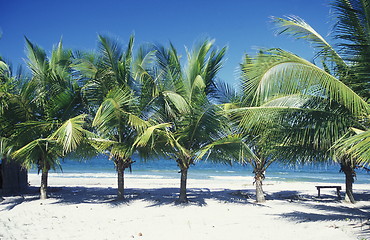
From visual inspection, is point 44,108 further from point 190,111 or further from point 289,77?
point 289,77

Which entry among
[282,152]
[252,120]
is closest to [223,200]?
[282,152]

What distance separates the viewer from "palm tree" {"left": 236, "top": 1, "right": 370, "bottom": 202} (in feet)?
17.8

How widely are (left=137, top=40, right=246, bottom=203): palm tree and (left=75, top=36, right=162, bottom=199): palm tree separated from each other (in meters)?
0.51

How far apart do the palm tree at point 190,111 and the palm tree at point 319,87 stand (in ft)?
8.09

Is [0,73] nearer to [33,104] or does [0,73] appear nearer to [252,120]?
[33,104]

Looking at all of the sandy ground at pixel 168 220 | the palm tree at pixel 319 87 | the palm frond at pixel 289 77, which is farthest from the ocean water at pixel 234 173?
the palm frond at pixel 289 77

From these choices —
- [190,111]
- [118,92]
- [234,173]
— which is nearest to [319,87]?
[190,111]

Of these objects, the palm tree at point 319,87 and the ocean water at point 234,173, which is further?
the ocean water at point 234,173

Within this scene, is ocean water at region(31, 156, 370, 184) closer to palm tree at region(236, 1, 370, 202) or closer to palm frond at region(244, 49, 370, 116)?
palm tree at region(236, 1, 370, 202)

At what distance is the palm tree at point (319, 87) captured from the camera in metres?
5.43

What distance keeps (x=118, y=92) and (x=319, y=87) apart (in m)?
5.52

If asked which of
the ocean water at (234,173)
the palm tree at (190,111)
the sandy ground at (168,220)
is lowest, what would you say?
the ocean water at (234,173)

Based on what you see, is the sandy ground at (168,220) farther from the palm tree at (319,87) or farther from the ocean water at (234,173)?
the ocean water at (234,173)

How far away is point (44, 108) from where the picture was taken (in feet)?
34.4
